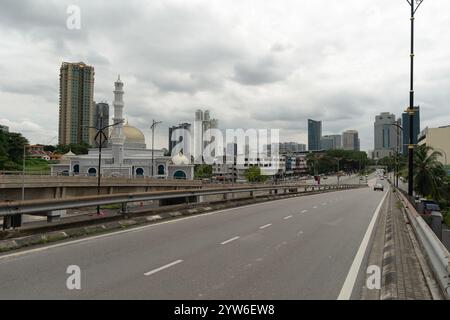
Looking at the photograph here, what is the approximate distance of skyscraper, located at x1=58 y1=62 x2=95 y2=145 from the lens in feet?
191

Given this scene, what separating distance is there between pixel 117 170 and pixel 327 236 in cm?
8938

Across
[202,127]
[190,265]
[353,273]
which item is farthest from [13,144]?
[353,273]

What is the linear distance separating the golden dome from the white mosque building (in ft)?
7.82

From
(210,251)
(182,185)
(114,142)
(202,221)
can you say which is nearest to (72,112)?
(114,142)

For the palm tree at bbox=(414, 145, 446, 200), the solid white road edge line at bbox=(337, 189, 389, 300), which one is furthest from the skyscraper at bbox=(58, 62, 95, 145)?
the palm tree at bbox=(414, 145, 446, 200)

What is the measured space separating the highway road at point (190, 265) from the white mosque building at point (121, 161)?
271 ft

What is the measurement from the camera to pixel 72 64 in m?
58.1

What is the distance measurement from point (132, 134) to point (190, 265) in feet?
349

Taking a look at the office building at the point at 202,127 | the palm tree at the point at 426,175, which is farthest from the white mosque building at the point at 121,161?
the palm tree at the point at 426,175

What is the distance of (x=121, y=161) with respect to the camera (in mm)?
98500

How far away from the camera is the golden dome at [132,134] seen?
11000cm

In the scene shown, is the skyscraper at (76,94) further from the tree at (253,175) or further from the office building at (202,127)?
the tree at (253,175)

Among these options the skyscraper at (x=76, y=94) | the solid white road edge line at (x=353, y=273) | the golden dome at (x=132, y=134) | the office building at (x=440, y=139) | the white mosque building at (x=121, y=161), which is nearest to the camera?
the solid white road edge line at (x=353, y=273)
